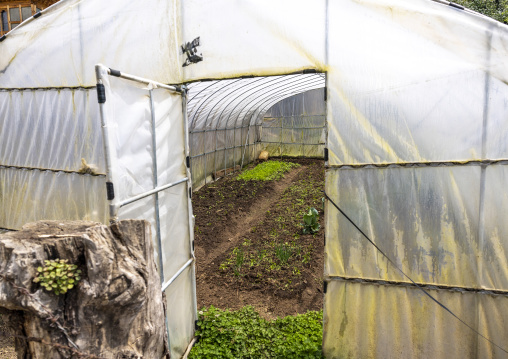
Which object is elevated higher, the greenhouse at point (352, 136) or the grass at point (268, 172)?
the greenhouse at point (352, 136)

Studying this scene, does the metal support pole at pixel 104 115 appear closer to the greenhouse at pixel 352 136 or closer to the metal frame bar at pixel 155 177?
the greenhouse at pixel 352 136

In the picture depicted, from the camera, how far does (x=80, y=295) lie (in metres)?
1.90

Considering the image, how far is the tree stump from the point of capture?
1.81 metres

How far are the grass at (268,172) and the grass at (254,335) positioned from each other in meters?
8.63

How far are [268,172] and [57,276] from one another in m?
12.9

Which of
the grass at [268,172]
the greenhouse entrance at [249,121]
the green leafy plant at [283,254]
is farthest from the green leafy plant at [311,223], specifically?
the grass at [268,172]

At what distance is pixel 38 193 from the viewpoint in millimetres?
4883

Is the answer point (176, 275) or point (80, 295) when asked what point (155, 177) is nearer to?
point (176, 275)

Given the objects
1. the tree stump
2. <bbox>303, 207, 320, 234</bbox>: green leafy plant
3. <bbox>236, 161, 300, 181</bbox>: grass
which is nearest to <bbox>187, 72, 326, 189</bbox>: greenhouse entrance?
<bbox>236, 161, 300, 181</bbox>: grass

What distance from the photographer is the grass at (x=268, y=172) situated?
44.6 ft

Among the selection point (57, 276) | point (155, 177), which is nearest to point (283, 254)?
point (155, 177)

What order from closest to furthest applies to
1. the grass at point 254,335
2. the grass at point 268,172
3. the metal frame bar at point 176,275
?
the metal frame bar at point 176,275
the grass at point 254,335
the grass at point 268,172

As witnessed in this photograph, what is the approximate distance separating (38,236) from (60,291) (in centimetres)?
35

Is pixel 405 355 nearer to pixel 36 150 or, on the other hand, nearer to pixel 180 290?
pixel 180 290
